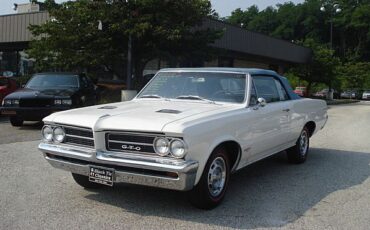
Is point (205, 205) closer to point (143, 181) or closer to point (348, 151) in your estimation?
point (143, 181)

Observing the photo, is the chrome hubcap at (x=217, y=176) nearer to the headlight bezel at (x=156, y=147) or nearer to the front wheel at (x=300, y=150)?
the headlight bezel at (x=156, y=147)

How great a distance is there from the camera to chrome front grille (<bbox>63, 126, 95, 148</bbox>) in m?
5.17

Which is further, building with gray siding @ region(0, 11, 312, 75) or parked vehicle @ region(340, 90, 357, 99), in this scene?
parked vehicle @ region(340, 90, 357, 99)

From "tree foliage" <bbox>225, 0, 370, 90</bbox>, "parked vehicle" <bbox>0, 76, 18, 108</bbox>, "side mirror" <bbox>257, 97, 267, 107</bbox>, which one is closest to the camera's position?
"side mirror" <bbox>257, 97, 267, 107</bbox>

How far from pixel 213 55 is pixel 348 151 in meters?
11.4

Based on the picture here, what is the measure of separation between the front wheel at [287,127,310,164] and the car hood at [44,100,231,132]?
2.47m

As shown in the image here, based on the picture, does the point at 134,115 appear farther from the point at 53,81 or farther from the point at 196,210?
the point at 53,81

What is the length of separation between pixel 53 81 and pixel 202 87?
824 cm

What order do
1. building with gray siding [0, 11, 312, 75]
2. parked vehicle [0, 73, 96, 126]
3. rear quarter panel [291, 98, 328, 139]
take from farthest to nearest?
1. building with gray siding [0, 11, 312, 75]
2. parked vehicle [0, 73, 96, 126]
3. rear quarter panel [291, 98, 328, 139]

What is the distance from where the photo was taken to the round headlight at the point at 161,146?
479 centimetres

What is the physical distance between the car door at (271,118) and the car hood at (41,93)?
6.91 m

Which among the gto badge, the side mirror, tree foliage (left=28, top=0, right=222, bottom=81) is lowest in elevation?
the gto badge

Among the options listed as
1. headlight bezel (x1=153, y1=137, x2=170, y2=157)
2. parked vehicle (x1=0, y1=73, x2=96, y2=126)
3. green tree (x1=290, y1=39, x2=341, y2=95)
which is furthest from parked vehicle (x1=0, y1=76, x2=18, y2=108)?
green tree (x1=290, y1=39, x2=341, y2=95)

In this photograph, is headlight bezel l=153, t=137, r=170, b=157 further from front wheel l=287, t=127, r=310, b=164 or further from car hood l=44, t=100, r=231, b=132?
front wheel l=287, t=127, r=310, b=164
